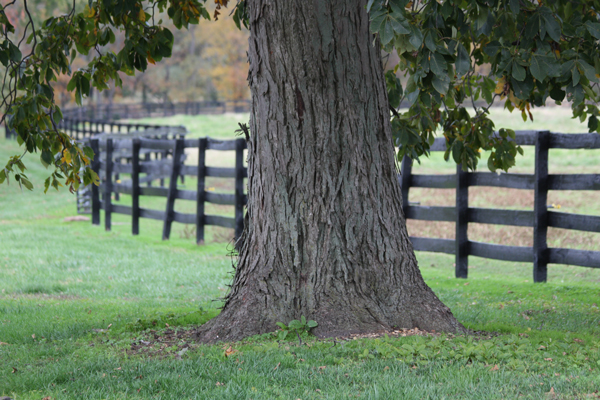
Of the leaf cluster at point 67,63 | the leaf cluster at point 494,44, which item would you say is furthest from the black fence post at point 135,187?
the leaf cluster at point 494,44

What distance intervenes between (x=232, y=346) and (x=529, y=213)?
5.10 m

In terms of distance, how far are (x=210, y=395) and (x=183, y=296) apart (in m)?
4.12

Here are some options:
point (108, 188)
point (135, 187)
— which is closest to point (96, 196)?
point (108, 188)

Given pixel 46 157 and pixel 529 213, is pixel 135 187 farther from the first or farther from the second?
pixel 529 213

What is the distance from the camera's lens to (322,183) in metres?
4.44

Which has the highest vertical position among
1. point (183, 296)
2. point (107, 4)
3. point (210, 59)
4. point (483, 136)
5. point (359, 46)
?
point (210, 59)

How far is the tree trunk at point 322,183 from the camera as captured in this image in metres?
4.40

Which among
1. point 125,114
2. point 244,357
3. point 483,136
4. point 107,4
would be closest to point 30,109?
point 107,4

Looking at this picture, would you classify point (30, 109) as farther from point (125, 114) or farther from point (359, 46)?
point (125, 114)

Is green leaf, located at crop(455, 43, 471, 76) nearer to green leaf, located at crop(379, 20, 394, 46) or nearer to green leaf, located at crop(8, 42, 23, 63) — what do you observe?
green leaf, located at crop(379, 20, 394, 46)

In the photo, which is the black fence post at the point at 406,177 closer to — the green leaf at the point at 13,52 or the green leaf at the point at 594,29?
the green leaf at the point at 594,29

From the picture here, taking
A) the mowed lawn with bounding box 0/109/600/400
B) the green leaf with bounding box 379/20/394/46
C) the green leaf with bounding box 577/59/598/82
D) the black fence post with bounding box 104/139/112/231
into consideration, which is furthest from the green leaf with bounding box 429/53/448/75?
the black fence post with bounding box 104/139/112/231

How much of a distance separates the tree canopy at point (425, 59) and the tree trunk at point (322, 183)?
41 centimetres

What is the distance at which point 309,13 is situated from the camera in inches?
172
